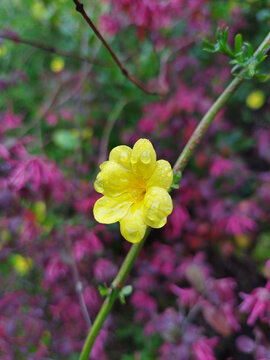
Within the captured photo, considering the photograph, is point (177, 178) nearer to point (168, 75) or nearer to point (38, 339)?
point (38, 339)

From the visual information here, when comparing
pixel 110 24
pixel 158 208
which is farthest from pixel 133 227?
pixel 110 24

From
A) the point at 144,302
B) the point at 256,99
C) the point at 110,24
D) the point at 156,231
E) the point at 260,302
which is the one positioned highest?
the point at 110,24

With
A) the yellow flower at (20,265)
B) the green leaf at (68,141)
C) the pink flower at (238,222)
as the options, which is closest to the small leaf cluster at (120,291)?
the pink flower at (238,222)

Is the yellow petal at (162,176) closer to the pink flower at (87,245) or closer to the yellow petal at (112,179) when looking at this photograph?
the yellow petal at (112,179)

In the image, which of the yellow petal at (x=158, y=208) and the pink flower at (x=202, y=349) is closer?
the yellow petal at (x=158, y=208)

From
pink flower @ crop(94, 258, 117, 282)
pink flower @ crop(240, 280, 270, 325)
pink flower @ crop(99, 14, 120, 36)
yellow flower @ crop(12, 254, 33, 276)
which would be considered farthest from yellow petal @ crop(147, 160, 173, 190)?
pink flower @ crop(99, 14, 120, 36)

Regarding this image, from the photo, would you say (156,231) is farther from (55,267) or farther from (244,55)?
(244,55)
